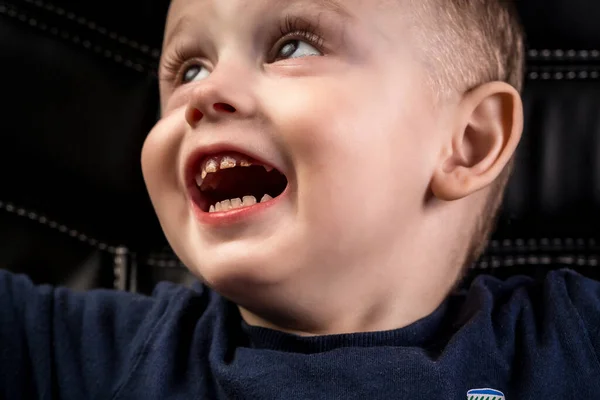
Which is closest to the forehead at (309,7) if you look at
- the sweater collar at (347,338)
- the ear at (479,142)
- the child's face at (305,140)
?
the child's face at (305,140)

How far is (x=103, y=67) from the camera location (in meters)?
0.79

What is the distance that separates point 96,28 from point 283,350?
432mm

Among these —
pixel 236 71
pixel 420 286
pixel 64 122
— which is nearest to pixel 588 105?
pixel 420 286

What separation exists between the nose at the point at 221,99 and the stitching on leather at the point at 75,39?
0.31 m

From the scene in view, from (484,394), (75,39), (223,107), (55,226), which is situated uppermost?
(75,39)

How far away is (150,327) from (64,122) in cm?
27

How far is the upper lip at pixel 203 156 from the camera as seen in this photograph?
1.69ft

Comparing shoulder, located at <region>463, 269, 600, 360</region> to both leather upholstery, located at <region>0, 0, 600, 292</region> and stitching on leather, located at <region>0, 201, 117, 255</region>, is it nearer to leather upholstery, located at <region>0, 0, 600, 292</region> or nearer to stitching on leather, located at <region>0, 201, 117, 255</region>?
leather upholstery, located at <region>0, 0, 600, 292</region>

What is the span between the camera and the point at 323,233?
20.5 inches

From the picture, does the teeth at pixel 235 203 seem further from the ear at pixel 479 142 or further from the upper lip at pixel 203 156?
the ear at pixel 479 142

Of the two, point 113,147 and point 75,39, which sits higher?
point 75,39

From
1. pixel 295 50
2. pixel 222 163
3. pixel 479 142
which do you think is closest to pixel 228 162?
pixel 222 163

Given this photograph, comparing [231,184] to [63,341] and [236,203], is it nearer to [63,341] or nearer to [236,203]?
[236,203]

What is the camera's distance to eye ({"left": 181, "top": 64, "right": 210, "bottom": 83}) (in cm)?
62
